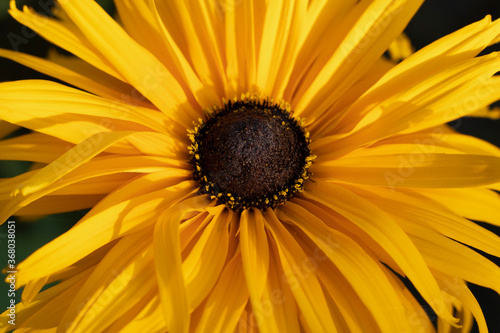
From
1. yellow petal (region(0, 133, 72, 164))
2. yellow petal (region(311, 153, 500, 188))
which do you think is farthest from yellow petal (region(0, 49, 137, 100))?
yellow petal (region(311, 153, 500, 188))

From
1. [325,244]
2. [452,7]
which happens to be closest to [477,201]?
[325,244]

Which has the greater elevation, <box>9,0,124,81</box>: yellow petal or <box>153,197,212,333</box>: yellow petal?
<box>9,0,124,81</box>: yellow petal

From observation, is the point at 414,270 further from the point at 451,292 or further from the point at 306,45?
the point at 306,45

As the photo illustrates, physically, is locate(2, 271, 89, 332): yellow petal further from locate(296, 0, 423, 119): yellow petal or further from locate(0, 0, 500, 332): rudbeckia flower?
locate(296, 0, 423, 119): yellow petal

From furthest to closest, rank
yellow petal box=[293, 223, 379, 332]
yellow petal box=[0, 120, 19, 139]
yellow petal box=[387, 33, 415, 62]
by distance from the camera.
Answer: yellow petal box=[387, 33, 415, 62] < yellow petal box=[0, 120, 19, 139] < yellow petal box=[293, 223, 379, 332]

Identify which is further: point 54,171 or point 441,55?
point 441,55

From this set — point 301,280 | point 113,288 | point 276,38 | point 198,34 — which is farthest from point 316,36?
point 113,288

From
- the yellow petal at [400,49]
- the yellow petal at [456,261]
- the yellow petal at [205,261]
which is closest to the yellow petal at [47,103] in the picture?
the yellow petal at [205,261]

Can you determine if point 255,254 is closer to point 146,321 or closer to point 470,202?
point 146,321
